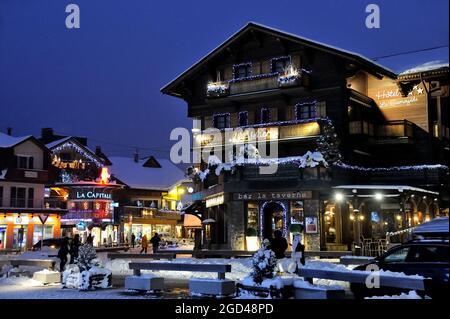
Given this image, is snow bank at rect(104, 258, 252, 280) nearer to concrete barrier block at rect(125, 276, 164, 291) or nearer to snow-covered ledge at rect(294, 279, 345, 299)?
concrete barrier block at rect(125, 276, 164, 291)

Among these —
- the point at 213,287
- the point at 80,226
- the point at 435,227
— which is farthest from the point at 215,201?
the point at 80,226

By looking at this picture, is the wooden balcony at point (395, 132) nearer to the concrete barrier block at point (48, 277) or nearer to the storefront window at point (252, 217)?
the storefront window at point (252, 217)

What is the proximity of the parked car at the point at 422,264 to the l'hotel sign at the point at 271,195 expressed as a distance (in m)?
17.7

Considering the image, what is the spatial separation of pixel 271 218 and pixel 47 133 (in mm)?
44427

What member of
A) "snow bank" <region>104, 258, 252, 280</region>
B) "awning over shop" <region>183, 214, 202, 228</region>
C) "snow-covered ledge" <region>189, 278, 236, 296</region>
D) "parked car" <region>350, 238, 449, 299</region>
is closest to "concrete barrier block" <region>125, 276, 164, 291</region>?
"snow-covered ledge" <region>189, 278, 236, 296</region>

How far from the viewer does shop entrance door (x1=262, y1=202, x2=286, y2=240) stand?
3556 centimetres

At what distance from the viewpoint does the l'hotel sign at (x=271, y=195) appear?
3394cm

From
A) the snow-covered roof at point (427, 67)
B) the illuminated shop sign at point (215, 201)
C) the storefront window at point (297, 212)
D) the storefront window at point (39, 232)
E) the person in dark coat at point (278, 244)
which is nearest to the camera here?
the person in dark coat at point (278, 244)


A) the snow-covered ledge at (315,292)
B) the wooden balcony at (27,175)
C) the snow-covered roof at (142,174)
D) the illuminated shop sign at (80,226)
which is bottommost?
the snow-covered ledge at (315,292)

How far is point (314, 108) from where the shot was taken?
3825 centimetres

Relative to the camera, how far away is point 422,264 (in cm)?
1434

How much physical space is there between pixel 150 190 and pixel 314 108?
4185cm

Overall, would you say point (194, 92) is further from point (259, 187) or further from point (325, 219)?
point (325, 219)

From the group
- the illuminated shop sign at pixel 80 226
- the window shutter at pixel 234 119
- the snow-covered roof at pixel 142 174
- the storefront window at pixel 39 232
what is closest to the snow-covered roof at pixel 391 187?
the window shutter at pixel 234 119
